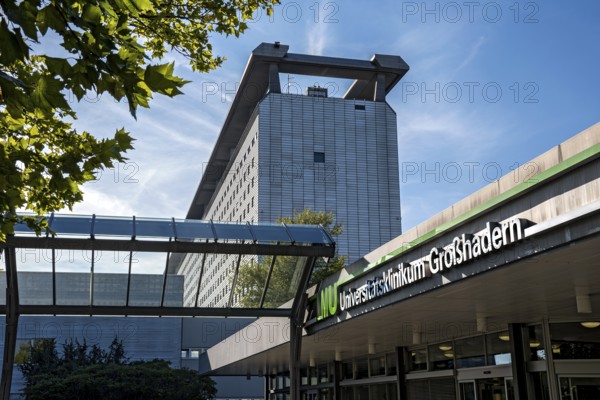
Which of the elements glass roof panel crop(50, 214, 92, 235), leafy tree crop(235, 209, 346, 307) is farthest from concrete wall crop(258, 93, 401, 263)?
glass roof panel crop(50, 214, 92, 235)

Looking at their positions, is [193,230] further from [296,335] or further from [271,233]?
[296,335]

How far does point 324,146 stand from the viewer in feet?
255

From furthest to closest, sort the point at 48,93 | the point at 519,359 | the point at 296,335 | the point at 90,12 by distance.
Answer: the point at 296,335 → the point at 519,359 → the point at 48,93 → the point at 90,12

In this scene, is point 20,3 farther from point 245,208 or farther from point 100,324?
point 245,208

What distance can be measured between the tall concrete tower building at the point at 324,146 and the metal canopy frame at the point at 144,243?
52.2 m

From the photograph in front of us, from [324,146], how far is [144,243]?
62.2 metres

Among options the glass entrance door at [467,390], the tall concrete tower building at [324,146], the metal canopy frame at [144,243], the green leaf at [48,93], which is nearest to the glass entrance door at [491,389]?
the glass entrance door at [467,390]

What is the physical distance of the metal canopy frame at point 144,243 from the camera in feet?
51.6

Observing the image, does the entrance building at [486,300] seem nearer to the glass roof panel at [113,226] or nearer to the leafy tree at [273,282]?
the leafy tree at [273,282]

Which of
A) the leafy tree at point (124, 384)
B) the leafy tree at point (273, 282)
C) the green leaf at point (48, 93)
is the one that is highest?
the leafy tree at point (273, 282)

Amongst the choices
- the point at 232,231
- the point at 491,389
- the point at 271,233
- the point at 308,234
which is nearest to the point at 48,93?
the point at 232,231

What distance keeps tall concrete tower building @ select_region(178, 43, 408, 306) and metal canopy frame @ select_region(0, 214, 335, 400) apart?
171 ft

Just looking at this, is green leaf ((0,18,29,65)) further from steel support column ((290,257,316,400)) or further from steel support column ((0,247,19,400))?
steel support column ((290,257,316,400))

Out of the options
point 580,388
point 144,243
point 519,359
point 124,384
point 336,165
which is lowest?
point 580,388
